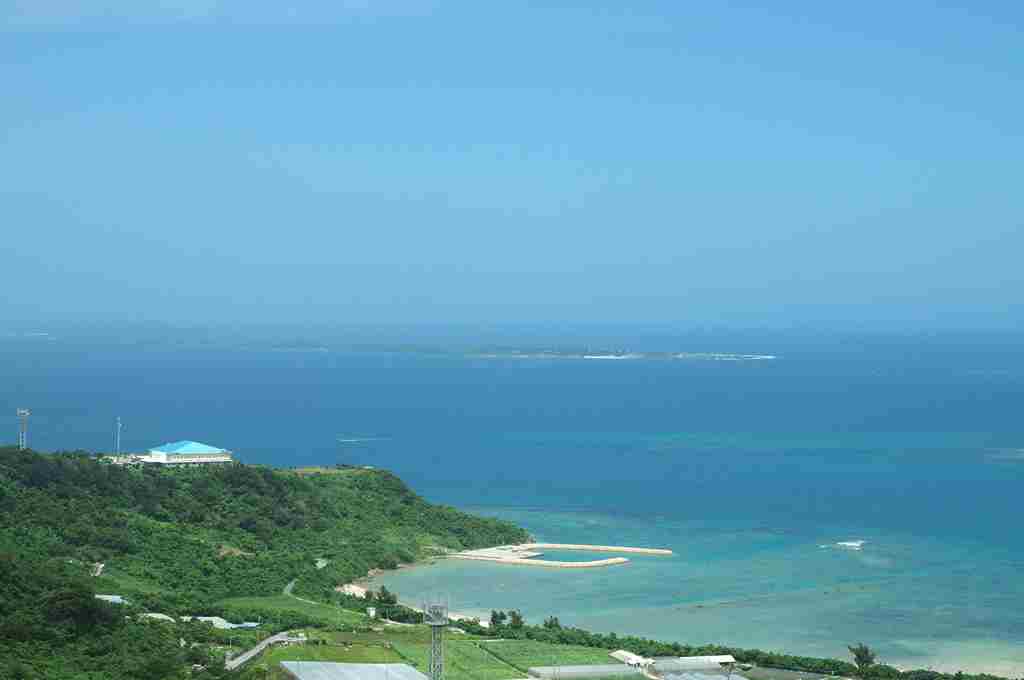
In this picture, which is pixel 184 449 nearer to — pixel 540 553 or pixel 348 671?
pixel 540 553

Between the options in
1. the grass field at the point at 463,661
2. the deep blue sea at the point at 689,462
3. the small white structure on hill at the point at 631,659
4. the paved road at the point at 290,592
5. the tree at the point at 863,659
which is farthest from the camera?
the deep blue sea at the point at 689,462

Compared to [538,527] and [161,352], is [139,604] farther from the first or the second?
[161,352]

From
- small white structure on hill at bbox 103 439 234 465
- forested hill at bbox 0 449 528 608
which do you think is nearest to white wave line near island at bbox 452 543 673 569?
forested hill at bbox 0 449 528 608

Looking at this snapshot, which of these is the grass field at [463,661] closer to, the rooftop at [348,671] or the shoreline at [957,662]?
the rooftop at [348,671]

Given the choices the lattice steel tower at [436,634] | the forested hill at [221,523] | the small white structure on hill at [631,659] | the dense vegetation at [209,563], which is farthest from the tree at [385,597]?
the lattice steel tower at [436,634]

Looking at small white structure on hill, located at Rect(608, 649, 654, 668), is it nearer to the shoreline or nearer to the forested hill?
the shoreline

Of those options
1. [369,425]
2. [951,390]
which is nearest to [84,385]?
[369,425]
